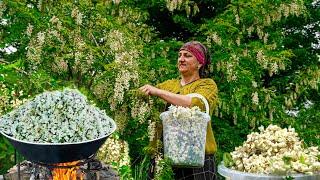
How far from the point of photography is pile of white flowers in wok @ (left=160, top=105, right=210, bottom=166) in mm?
4305

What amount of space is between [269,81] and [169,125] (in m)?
5.97

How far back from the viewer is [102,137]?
3.40m

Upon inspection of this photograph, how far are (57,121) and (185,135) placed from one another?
116 centimetres

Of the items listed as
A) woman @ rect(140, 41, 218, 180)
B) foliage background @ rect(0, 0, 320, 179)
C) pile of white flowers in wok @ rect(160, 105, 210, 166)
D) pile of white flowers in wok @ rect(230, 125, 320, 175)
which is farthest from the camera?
foliage background @ rect(0, 0, 320, 179)

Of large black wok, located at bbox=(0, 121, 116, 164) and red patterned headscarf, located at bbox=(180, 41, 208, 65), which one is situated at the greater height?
red patterned headscarf, located at bbox=(180, 41, 208, 65)

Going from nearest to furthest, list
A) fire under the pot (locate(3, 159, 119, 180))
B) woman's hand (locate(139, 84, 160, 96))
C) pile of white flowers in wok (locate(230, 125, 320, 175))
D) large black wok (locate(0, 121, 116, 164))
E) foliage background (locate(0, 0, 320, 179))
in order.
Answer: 1. large black wok (locate(0, 121, 116, 164))
2. fire under the pot (locate(3, 159, 119, 180))
3. pile of white flowers in wok (locate(230, 125, 320, 175))
4. woman's hand (locate(139, 84, 160, 96))
5. foliage background (locate(0, 0, 320, 179))

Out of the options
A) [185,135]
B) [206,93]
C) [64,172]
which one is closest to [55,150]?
[64,172]

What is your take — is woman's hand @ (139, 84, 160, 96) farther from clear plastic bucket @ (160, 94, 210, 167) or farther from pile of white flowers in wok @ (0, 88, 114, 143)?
pile of white flowers in wok @ (0, 88, 114, 143)

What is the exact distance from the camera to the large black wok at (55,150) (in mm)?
3275

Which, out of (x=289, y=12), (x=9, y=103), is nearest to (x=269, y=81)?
(x=289, y=12)

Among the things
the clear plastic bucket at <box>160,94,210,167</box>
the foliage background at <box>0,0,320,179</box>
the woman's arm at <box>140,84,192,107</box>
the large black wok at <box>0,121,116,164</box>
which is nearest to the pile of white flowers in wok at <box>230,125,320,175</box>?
the clear plastic bucket at <box>160,94,210,167</box>

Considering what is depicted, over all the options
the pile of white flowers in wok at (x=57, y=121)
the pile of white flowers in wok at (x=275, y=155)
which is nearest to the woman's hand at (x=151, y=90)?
the pile of white flowers in wok at (x=275, y=155)

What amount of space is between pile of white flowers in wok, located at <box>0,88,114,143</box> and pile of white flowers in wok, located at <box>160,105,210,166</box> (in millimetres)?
820

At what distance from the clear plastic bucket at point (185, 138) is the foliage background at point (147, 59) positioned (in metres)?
0.14
